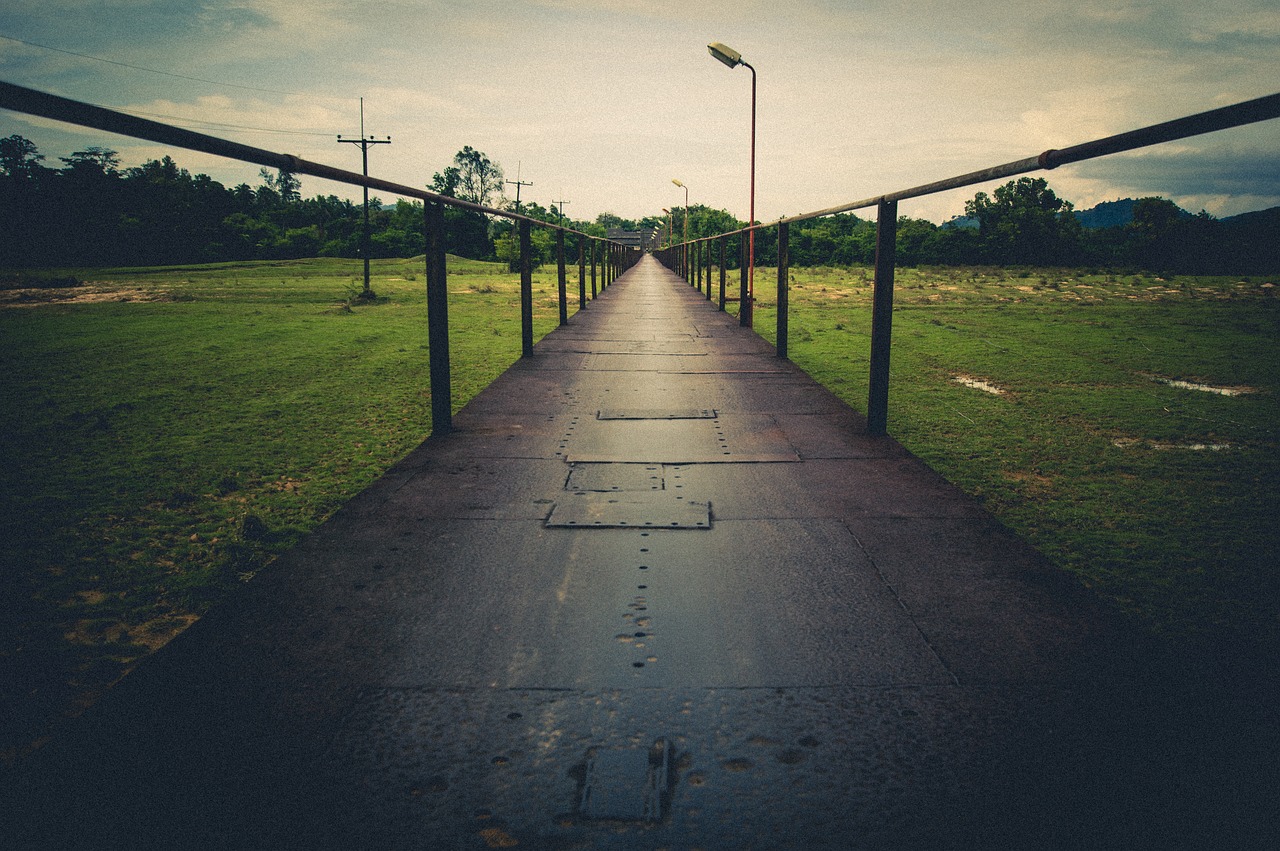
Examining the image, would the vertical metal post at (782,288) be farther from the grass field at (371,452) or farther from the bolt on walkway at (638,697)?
the bolt on walkway at (638,697)

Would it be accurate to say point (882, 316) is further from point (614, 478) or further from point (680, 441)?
point (614, 478)

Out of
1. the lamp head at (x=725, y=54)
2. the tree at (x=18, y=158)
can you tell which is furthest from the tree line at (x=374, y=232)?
the lamp head at (x=725, y=54)

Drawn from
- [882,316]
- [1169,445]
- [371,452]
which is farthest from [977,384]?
[371,452]

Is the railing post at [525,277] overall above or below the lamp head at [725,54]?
below

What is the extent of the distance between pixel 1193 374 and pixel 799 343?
12.5ft

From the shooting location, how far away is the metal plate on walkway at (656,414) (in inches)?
159

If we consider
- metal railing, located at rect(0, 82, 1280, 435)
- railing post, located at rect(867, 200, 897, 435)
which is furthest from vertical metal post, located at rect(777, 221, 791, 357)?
railing post, located at rect(867, 200, 897, 435)

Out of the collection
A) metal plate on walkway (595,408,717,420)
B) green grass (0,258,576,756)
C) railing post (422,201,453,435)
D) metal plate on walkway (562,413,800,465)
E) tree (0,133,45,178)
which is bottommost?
green grass (0,258,576,756)

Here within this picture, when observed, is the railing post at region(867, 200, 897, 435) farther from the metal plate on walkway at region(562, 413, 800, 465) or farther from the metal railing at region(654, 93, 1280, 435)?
the metal plate on walkway at region(562, 413, 800, 465)

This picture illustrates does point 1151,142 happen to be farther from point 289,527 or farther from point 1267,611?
point 289,527

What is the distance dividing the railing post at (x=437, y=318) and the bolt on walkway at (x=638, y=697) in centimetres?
102

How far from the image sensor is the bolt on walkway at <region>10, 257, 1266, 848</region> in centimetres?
114

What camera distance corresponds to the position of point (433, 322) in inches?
141

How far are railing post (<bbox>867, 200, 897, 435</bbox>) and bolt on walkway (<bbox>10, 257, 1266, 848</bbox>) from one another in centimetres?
97
